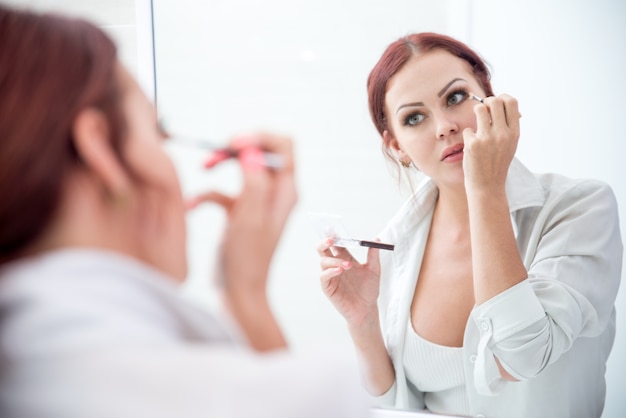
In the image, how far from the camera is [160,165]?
50 cm

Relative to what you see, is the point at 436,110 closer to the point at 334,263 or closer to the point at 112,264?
the point at 334,263

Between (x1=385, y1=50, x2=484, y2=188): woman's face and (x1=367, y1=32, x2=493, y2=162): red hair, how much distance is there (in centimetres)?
1

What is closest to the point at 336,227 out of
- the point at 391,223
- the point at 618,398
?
the point at 391,223

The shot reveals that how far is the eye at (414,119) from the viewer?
0.96m

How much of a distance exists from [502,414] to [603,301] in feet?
0.76

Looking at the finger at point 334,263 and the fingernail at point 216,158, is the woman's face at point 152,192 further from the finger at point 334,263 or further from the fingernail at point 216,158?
the finger at point 334,263

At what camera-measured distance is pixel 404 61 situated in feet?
3.28

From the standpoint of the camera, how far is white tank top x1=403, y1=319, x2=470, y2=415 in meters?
0.99

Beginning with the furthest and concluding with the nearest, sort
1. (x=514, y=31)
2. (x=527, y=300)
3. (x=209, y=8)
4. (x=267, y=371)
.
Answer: (x=209, y=8) < (x=514, y=31) < (x=527, y=300) < (x=267, y=371)

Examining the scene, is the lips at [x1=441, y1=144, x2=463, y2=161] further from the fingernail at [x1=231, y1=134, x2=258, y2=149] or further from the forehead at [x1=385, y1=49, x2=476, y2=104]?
the fingernail at [x1=231, y1=134, x2=258, y2=149]

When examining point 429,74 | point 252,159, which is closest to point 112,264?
point 252,159

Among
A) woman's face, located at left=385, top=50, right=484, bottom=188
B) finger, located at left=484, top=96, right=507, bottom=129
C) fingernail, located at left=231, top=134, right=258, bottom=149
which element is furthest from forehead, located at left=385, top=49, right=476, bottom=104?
fingernail, located at left=231, top=134, right=258, bottom=149

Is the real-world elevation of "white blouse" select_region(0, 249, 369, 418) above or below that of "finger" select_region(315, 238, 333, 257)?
above

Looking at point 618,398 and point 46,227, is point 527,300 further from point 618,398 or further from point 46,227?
point 46,227
